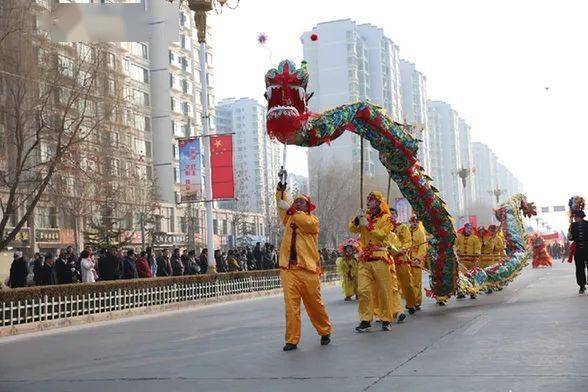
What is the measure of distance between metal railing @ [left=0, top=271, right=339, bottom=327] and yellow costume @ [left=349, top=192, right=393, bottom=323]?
7353 millimetres

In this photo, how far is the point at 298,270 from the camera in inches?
372

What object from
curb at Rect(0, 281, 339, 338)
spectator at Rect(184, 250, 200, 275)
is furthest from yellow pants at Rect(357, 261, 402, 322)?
spectator at Rect(184, 250, 200, 275)

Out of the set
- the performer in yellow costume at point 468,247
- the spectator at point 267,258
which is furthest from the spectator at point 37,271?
the spectator at point 267,258

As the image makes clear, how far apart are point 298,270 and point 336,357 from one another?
1.48 meters

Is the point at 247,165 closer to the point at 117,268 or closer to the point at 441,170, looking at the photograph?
the point at 441,170

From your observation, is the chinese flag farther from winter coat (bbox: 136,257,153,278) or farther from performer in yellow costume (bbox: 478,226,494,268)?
performer in yellow costume (bbox: 478,226,494,268)

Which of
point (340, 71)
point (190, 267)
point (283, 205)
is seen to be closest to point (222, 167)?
point (190, 267)

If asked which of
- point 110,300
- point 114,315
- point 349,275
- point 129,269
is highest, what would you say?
point 129,269

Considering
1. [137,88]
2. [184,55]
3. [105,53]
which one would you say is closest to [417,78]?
[184,55]

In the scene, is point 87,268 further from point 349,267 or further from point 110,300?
point 349,267

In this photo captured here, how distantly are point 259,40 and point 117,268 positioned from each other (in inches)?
367

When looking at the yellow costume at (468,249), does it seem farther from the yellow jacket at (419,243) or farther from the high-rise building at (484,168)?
the high-rise building at (484,168)

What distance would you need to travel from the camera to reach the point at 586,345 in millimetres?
8141

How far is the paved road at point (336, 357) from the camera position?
21.6 feet
